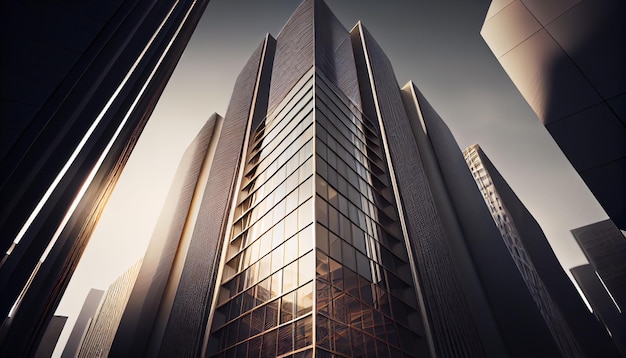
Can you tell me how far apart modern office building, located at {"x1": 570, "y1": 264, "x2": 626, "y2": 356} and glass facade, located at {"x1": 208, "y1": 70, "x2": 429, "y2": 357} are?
115 m

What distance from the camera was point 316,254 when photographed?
49.4 ft

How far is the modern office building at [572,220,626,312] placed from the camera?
83188mm

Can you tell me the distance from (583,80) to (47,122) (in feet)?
26.1

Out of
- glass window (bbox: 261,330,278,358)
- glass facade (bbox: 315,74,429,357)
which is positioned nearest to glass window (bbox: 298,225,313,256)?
glass facade (bbox: 315,74,429,357)

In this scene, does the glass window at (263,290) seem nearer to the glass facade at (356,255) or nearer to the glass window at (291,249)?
the glass window at (291,249)

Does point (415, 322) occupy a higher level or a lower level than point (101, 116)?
higher

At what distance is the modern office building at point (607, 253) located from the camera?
8319cm

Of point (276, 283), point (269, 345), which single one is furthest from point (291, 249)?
point (269, 345)

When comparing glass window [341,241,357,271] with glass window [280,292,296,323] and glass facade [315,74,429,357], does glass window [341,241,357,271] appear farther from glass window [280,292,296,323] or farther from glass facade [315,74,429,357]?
glass window [280,292,296,323]

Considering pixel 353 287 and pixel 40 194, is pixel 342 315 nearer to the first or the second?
pixel 353 287

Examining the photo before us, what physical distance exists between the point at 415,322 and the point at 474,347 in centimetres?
608

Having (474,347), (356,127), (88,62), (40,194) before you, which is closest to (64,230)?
(40,194)

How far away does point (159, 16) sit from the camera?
3328 mm

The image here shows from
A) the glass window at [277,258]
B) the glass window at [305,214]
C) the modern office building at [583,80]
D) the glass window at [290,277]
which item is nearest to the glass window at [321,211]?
the glass window at [305,214]
